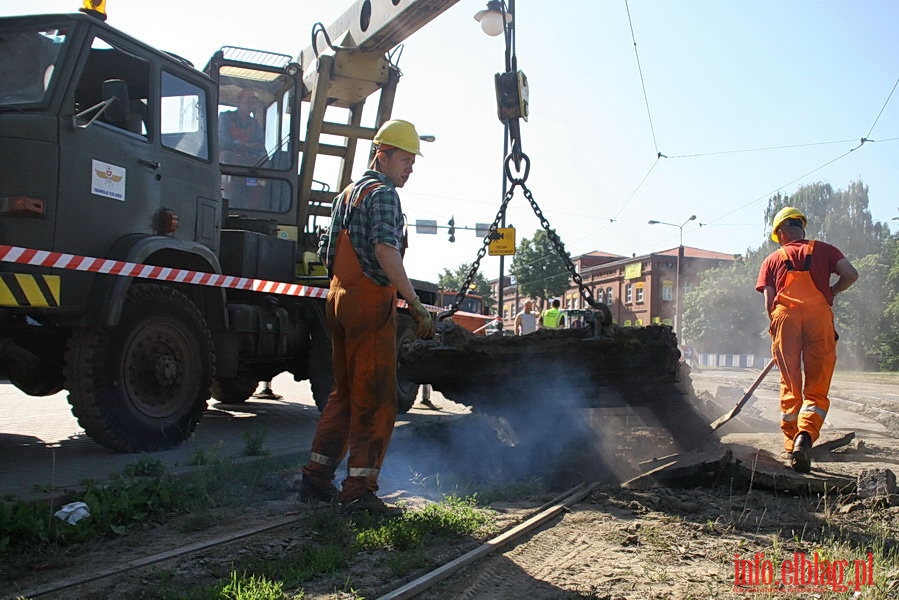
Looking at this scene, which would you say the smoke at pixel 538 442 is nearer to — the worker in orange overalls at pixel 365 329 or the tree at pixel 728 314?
the worker in orange overalls at pixel 365 329

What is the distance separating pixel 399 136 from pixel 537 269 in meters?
50.3

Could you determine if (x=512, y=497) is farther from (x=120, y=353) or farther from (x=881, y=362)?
(x=881, y=362)

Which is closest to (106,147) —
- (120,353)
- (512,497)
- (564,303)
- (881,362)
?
(120,353)

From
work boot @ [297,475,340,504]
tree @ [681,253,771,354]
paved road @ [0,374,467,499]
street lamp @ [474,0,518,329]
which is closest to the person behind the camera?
work boot @ [297,475,340,504]

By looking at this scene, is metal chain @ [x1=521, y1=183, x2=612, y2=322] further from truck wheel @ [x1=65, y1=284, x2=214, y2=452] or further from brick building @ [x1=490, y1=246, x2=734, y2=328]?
brick building @ [x1=490, y1=246, x2=734, y2=328]

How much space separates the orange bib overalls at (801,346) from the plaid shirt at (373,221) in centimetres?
311

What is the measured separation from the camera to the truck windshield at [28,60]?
5.48 metres

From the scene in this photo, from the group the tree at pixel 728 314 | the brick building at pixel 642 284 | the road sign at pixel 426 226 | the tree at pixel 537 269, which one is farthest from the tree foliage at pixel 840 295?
the road sign at pixel 426 226

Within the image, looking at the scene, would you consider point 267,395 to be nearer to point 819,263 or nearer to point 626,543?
point 819,263

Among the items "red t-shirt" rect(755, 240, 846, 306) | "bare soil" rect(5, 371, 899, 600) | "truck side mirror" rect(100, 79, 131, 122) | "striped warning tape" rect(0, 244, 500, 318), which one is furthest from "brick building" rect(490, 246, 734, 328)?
"bare soil" rect(5, 371, 899, 600)

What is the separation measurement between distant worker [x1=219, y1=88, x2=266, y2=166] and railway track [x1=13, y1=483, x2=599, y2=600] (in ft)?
17.7

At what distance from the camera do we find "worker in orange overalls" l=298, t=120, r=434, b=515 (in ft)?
13.5

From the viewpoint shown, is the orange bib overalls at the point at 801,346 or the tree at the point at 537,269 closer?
the orange bib overalls at the point at 801,346

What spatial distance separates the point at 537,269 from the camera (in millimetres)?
54281
